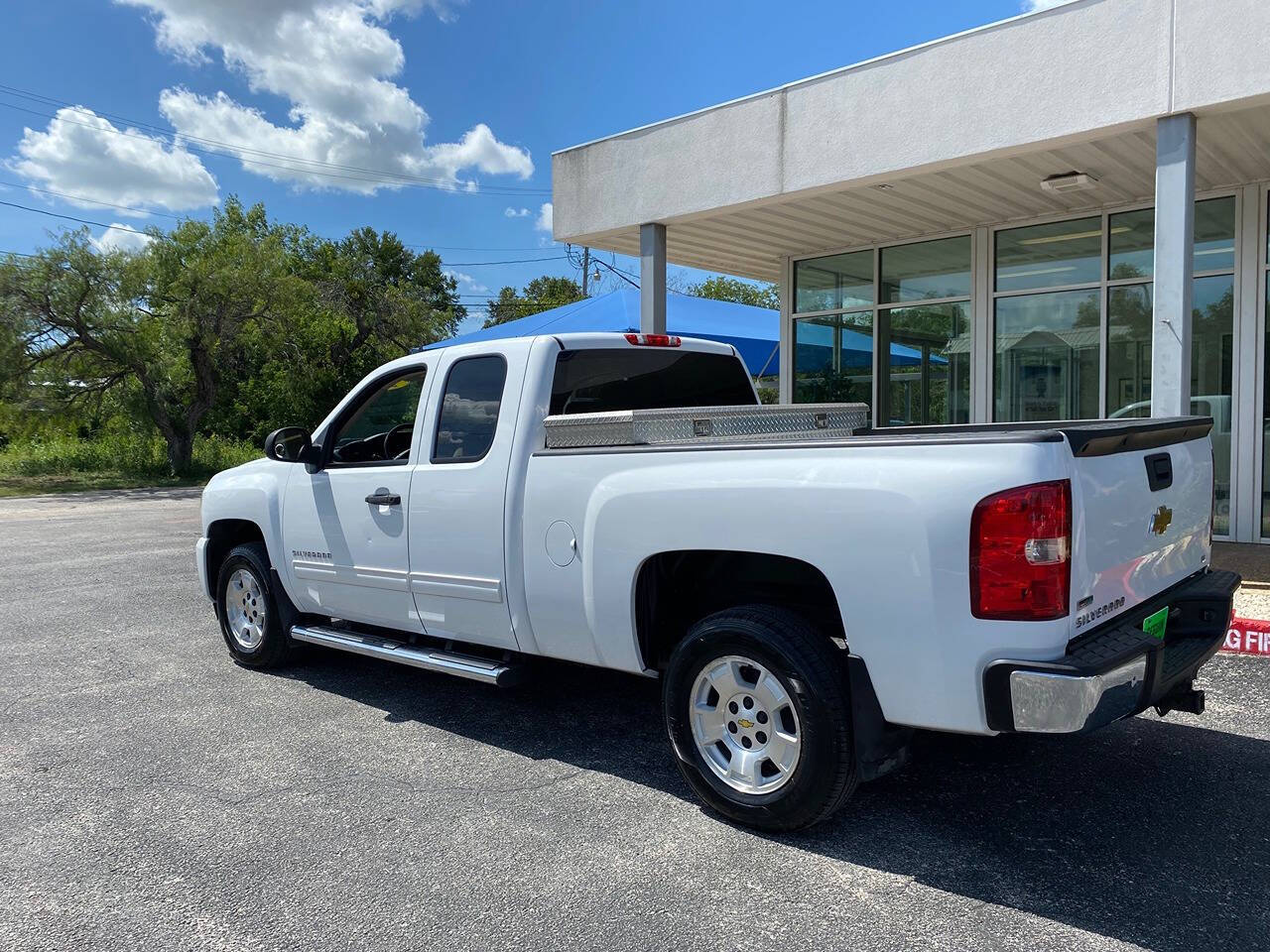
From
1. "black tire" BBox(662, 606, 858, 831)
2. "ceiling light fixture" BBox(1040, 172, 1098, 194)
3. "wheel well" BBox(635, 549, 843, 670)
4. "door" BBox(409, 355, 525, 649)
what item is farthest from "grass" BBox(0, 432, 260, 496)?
"black tire" BBox(662, 606, 858, 831)

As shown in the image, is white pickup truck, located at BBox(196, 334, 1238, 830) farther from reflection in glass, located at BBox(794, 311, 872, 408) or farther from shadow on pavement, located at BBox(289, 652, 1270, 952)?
reflection in glass, located at BBox(794, 311, 872, 408)

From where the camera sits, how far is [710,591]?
414 cm

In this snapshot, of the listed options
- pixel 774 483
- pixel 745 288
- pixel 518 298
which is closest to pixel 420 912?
pixel 774 483

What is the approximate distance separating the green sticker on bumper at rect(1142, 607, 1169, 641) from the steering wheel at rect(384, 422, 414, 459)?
3.79m

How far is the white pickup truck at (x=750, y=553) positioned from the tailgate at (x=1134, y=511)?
15mm

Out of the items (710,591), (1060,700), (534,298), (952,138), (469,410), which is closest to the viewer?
(1060,700)

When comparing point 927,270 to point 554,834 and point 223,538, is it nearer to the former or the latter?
point 223,538

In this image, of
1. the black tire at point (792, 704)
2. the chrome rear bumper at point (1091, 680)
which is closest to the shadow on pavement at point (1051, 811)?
the black tire at point (792, 704)

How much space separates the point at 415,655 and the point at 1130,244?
9152 mm

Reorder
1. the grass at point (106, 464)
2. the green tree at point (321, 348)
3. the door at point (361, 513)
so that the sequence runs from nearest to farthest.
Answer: the door at point (361, 513), the grass at point (106, 464), the green tree at point (321, 348)

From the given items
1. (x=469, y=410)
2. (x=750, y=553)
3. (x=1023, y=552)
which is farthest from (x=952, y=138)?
(x=1023, y=552)

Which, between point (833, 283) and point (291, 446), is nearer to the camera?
point (291, 446)

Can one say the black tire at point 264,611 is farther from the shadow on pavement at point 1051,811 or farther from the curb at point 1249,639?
the curb at point 1249,639

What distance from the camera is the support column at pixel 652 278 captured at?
1084 cm
